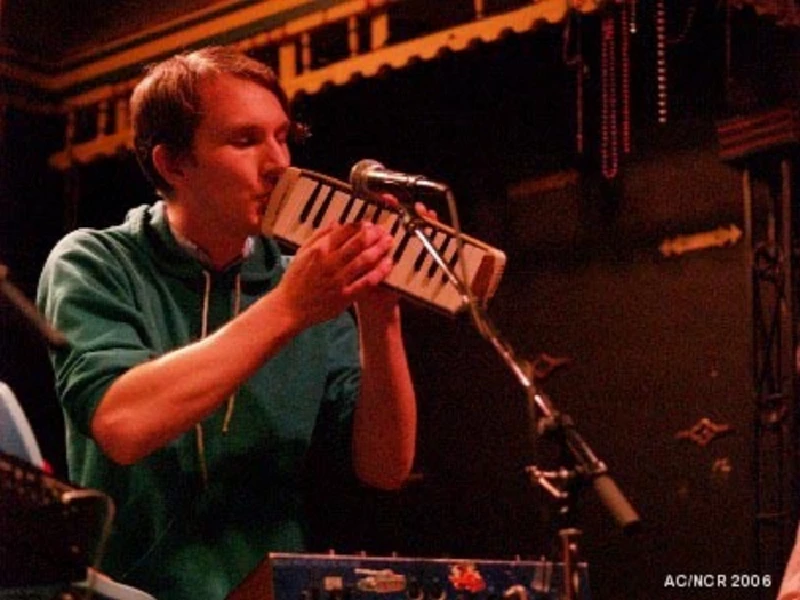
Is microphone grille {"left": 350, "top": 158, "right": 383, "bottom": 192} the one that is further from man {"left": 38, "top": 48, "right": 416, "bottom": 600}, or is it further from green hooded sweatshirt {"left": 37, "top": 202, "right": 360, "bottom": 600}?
green hooded sweatshirt {"left": 37, "top": 202, "right": 360, "bottom": 600}

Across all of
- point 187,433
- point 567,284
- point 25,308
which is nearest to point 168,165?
point 187,433

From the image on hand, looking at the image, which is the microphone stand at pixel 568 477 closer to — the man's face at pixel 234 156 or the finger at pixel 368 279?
the finger at pixel 368 279

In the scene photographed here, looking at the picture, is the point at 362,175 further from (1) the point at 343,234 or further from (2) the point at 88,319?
(2) the point at 88,319

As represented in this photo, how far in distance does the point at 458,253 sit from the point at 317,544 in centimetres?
434

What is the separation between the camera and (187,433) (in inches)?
84.9

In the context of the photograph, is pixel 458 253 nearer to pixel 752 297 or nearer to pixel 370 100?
pixel 752 297

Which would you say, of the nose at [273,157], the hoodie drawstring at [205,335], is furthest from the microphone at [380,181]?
the hoodie drawstring at [205,335]

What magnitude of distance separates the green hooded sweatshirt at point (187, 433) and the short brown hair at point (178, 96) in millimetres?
117

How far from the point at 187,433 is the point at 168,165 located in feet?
1.54

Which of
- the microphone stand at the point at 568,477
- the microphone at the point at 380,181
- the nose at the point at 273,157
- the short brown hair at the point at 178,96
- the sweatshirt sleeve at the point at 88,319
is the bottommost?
the microphone stand at the point at 568,477

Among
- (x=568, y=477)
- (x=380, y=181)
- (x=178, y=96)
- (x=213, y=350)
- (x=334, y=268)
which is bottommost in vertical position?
(x=568, y=477)

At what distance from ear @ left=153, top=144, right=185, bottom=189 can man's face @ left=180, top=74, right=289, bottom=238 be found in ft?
0.06

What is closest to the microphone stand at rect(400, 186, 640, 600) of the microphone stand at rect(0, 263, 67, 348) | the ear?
the microphone stand at rect(0, 263, 67, 348)

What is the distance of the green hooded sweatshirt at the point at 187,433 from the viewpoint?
2057mm
